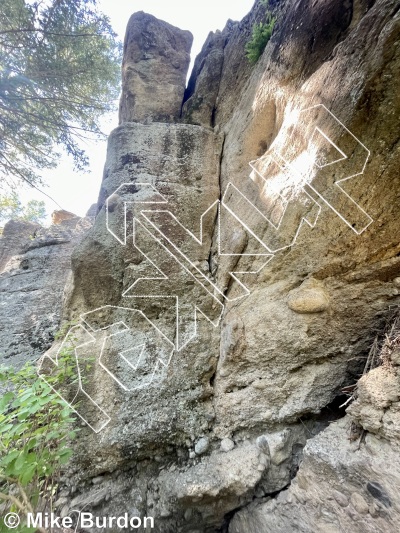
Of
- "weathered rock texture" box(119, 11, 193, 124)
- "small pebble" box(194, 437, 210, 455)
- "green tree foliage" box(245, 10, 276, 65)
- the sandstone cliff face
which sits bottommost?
"small pebble" box(194, 437, 210, 455)

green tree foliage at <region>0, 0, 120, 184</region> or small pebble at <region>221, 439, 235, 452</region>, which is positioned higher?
green tree foliage at <region>0, 0, 120, 184</region>

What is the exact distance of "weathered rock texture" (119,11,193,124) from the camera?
13.4ft

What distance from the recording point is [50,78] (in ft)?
18.7

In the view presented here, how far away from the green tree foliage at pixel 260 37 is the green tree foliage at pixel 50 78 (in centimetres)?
424

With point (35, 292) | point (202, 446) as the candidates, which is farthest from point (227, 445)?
point (35, 292)

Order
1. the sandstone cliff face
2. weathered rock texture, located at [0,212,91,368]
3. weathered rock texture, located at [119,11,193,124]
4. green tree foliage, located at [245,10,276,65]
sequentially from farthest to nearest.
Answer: weathered rock texture, located at [119,11,193,124]
weathered rock texture, located at [0,212,91,368]
green tree foliage, located at [245,10,276,65]
the sandstone cliff face

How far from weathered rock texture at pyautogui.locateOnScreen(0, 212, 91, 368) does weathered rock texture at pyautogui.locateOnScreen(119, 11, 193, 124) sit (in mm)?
2617

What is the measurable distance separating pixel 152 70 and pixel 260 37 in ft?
6.76

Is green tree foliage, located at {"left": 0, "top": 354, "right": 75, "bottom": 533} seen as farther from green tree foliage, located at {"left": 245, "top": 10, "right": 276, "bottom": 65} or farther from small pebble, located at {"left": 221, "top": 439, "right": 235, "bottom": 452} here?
green tree foliage, located at {"left": 245, "top": 10, "right": 276, "bottom": 65}

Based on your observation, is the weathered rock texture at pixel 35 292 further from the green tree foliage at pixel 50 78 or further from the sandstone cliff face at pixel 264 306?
the green tree foliage at pixel 50 78

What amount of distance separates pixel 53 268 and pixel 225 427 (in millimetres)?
3884

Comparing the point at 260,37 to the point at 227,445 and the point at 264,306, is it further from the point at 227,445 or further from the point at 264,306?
the point at 227,445

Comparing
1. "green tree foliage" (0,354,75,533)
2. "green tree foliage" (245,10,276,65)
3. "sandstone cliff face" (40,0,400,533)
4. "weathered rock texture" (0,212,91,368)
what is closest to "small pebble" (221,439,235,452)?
"sandstone cliff face" (40,0,400,533)

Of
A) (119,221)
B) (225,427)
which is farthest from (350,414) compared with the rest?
(119,221)
